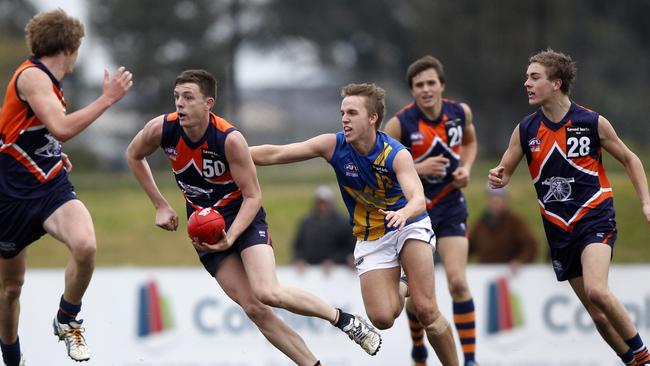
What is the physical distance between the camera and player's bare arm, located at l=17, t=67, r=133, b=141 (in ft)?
21.8

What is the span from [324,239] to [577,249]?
553 cm

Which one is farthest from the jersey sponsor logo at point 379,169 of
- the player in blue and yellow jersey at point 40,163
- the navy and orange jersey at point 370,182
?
the player in blue and yellow jersey at point 40,163

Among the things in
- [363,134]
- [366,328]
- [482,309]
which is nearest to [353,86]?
[363,134]

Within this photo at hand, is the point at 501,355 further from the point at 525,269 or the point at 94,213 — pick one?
the point at 94,213

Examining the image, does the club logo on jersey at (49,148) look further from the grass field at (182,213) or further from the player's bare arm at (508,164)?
the grass field at (182,213)

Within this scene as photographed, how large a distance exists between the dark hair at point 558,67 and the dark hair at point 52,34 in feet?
11.8

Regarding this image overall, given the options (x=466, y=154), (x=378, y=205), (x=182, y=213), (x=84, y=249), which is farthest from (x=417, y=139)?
(x=182, y=213)

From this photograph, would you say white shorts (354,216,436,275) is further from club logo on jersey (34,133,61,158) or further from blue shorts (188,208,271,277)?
club logo on jersey (34,133,61,158)

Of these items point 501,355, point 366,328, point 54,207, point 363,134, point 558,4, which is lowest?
point 501,355

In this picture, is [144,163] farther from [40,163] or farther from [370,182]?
[370,182]

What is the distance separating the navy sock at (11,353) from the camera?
299 inches

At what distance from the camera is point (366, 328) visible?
7453mm

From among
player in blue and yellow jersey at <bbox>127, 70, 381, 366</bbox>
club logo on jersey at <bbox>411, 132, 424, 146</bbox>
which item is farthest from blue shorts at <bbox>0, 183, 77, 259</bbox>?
club logo on jersey at <bbox>411, 132, 424, 146</bbox>

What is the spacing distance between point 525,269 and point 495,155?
22.7 feet
